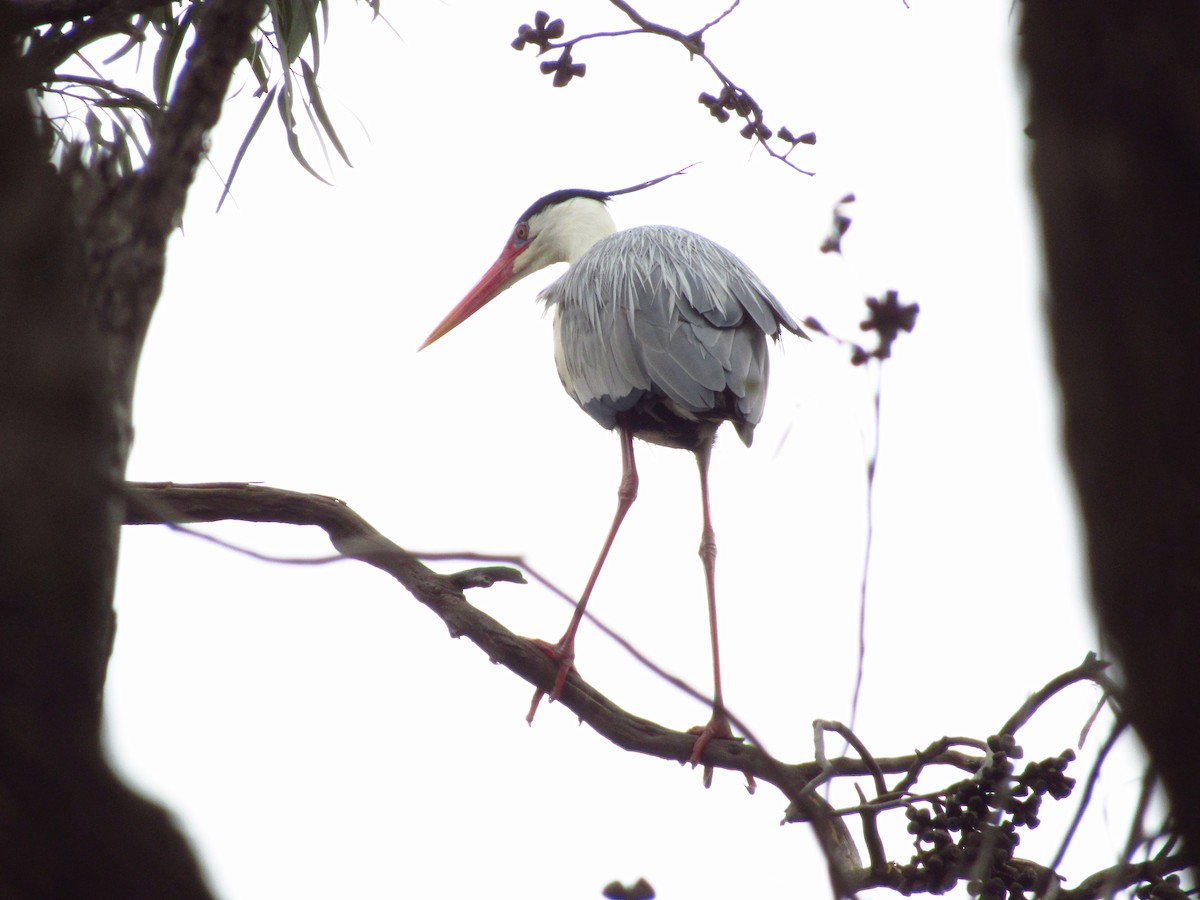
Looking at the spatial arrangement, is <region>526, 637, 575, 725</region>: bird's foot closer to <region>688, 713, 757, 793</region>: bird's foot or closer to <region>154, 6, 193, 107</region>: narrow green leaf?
<region>688, 713, 757, 793</region>: bird's foot

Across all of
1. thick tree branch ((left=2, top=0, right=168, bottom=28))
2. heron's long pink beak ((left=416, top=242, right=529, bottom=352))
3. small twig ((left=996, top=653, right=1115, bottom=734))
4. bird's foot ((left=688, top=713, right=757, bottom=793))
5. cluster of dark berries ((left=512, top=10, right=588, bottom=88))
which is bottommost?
small twig ((left=996, top=653, right=1115, bottom=734))

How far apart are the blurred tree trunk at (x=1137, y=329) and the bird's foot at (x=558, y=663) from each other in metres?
2.04

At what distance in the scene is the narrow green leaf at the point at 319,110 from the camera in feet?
9.27

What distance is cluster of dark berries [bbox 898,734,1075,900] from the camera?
1675mm

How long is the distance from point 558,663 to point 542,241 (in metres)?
2.49

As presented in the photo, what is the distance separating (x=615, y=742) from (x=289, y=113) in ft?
5.10

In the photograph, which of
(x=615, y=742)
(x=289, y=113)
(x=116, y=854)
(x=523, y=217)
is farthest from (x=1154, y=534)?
(x=523, y=217)

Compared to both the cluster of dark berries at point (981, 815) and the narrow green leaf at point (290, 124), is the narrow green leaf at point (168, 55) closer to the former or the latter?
the narrow green leaf at point (290, 124)

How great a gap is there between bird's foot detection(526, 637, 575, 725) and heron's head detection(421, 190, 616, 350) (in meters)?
2.01

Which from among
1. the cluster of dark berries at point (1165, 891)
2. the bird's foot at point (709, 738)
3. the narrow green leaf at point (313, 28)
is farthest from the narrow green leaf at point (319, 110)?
the cluster of dark berries at point (1165, 891)

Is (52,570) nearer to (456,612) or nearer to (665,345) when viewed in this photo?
(456,612)

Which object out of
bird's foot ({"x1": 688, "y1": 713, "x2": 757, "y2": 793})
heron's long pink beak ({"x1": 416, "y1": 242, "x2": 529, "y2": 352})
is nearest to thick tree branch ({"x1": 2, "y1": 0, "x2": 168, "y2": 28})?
bird's foot ({"x1": 688, "y1": 713, "x2": 757, "y2": 793})

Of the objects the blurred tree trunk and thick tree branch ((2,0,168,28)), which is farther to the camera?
thick tree branch ((2,0,168,28))

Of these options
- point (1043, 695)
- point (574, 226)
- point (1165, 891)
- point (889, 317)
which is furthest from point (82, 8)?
point (574, 226)
